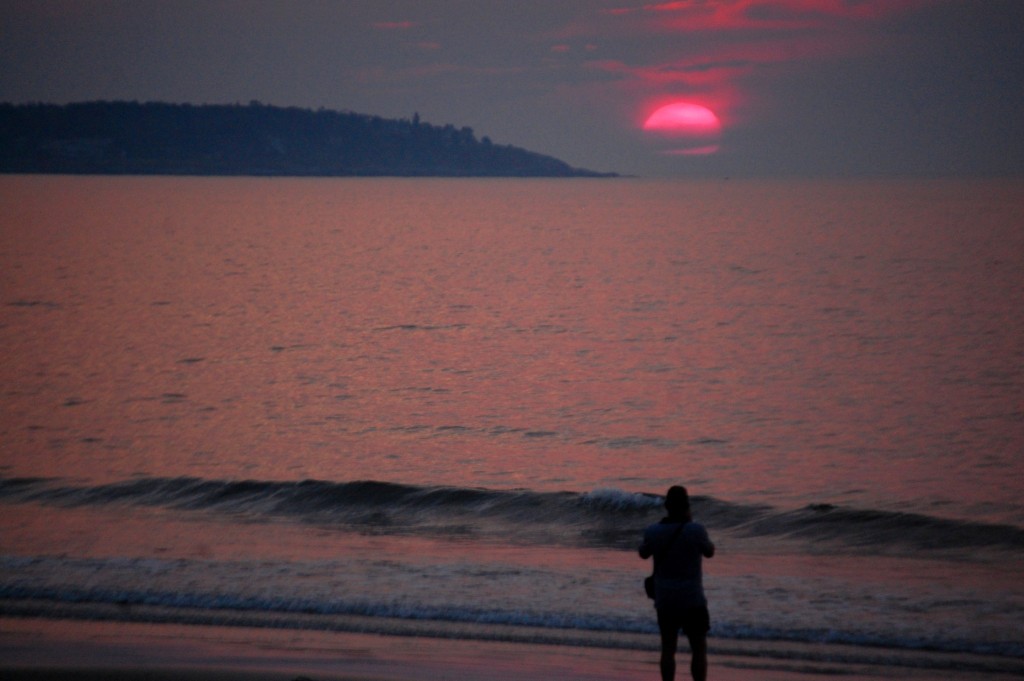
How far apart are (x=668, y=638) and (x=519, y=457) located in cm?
1358

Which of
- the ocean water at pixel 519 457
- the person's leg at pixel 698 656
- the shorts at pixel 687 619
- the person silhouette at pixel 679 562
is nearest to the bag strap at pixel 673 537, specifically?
the person silhouette at pixel 679 562

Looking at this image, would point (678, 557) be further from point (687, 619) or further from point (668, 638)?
point (668, 638)

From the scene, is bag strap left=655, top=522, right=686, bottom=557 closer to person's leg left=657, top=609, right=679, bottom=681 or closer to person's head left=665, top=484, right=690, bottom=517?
person's head left=665, top=484, right=690, bottom=517

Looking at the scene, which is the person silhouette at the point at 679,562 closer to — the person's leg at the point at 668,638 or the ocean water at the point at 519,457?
the person's leg at the point at 668,638

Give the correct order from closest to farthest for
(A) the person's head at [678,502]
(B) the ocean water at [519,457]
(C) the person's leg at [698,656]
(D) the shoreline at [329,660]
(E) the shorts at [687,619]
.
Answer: (A) the person's head at [678,502], (E) the shorts at [687,619], (C) the person's leg at [698,656], (D) the shoreline at [329,660], (B) the ocean water at [519,457]

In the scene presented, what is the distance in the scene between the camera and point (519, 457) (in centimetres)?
2245

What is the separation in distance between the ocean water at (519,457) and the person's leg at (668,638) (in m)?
2.46

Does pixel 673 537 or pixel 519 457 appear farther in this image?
pixel 519 457

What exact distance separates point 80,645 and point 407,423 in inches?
563

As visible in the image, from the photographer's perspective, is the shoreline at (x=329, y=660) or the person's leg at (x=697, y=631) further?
the shoreline at (x=329, y=660)

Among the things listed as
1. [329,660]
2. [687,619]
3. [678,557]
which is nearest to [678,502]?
[678,557]

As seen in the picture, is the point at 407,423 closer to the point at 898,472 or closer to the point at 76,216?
the point at 898,472

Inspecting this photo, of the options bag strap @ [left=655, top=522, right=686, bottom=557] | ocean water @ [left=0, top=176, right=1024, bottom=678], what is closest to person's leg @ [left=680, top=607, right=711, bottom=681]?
bag strap @ [left=655, top=522, right=686, bottom=557]

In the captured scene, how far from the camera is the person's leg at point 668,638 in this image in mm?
8797
